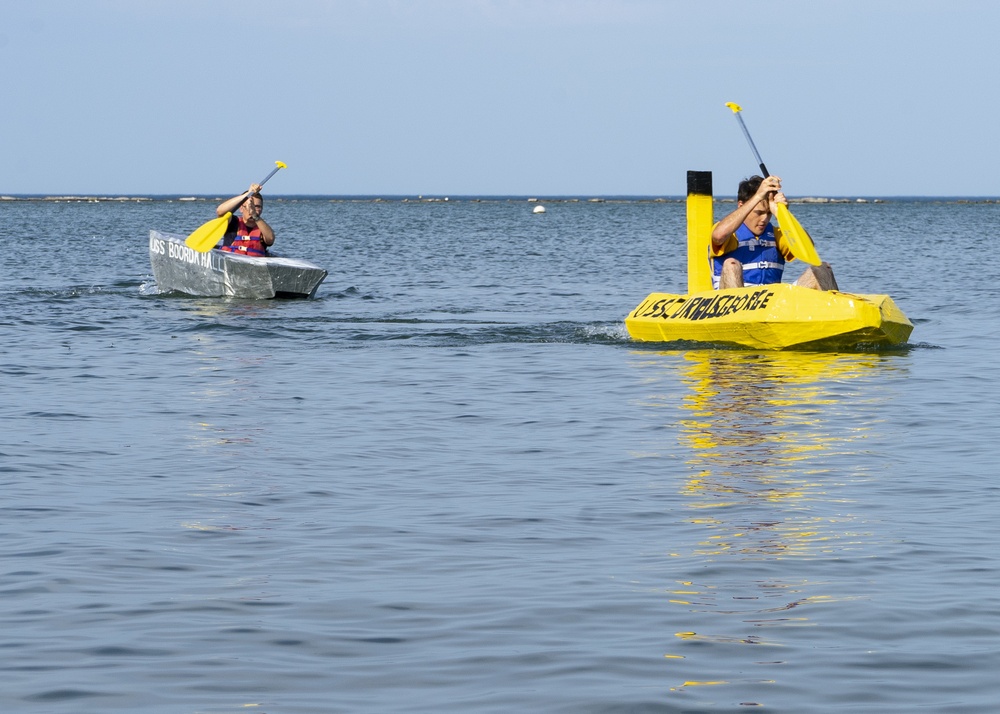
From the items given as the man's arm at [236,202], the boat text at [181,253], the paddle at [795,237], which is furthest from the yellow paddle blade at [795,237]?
the boat text at [181,253]

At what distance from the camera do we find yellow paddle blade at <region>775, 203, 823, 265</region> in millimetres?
13945

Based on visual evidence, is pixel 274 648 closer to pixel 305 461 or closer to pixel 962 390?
pixel 305 461

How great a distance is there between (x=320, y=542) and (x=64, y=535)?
46.8 inches

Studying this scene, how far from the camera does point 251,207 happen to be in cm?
2056

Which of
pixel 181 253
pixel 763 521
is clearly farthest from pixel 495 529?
pixel 181 253

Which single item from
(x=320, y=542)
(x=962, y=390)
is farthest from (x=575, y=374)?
(x=320, y=542)

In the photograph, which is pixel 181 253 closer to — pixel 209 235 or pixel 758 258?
pixel 209 235

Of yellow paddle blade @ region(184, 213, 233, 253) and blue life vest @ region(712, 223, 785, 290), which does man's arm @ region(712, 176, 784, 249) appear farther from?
yellow paddle blade @ region(184, 213, 233, 253)

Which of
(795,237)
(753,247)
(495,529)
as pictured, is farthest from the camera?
(753,247)

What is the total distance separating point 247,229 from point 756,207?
9373 mm

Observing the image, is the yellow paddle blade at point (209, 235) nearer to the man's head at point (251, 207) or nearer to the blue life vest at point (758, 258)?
the man's head at point (251, 207)

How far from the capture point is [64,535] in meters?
6.68

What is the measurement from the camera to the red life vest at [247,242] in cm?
2103

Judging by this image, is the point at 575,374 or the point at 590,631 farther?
the point at 575,374
